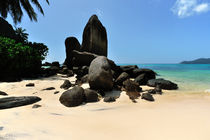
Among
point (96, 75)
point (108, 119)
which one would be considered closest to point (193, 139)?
point (108, 119)

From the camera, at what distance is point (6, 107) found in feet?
8.10

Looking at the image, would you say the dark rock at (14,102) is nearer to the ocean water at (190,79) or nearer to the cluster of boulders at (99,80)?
the cluster of boulders at (99,80)

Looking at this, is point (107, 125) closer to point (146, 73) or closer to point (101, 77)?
point (101, 77)

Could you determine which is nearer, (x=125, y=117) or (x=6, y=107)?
(x=125, y=117)

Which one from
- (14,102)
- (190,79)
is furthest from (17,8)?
(190,79)

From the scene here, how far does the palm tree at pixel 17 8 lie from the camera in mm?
11812

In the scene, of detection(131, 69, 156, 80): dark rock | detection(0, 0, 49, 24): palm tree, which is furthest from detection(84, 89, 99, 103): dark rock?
detection(0, 0, 49, 24): palm tree

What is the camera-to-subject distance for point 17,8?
1238 cm

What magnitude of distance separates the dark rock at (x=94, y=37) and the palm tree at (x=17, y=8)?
265 inches

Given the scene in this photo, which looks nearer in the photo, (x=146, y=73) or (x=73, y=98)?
(x=73, y=98)

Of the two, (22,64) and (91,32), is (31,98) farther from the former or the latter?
(91,32)

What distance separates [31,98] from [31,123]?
4.52ft

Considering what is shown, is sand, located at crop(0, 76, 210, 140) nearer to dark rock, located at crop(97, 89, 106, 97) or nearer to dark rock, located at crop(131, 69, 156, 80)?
dark rock, located at crop(97, 89, 106, 97)

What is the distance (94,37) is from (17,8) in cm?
1023
